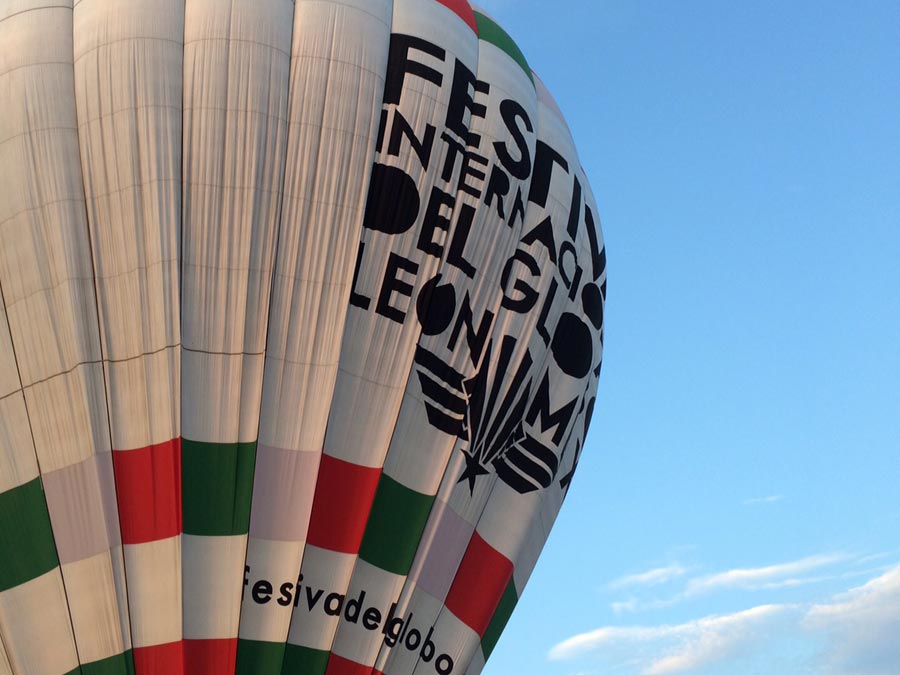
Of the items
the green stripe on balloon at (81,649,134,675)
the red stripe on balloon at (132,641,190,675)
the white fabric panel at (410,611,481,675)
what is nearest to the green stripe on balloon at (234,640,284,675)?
the red stripe on balloon at (132,641,190,675)

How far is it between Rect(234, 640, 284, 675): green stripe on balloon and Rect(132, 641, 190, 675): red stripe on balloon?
0.37 metres

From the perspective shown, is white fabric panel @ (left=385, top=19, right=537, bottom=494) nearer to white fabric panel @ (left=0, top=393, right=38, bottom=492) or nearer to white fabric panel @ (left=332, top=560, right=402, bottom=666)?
white fabric panel @ (left=332, top=560, right=402, bottom=666)

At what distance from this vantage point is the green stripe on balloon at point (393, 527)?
7.98 metres

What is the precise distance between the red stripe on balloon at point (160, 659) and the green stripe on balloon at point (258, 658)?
37cm

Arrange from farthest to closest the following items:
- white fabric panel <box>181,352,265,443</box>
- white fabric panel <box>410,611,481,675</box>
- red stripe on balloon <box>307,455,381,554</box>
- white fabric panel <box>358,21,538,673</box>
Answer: white fabric panel <box>410,611,481,675</box> → white fabric panel <box>358,21,538,673</box> → red stripe on balloon <box>307,455,381,554</box> → white fabric panel <box>181,352,265,443</box>

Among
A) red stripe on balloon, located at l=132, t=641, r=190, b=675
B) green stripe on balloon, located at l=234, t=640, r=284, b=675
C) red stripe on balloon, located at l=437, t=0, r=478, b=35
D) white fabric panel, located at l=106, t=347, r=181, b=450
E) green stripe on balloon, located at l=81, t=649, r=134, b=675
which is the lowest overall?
green stripe on balloon, located at l=81, t=649, r=134, b=675

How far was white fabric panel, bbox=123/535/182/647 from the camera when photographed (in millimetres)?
7344

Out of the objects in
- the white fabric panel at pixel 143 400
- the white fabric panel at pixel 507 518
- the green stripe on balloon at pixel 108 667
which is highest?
the white fabric panel at pixel 507 518

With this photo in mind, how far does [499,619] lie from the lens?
350 inches

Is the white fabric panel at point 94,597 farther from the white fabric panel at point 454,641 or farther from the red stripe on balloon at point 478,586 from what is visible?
the red stripe on balloon at point 478,586

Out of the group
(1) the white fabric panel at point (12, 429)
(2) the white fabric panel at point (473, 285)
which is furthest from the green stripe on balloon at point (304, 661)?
(1) the white fabric panel at point (12, 429)

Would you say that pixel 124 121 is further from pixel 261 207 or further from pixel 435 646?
pixel 435 646

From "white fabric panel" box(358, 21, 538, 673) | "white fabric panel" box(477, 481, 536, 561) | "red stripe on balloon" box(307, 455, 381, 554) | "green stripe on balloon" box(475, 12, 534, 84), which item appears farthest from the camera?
"green stripe on balloon" box(475, 12, 534, 84)

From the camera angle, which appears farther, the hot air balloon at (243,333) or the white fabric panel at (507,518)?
the white fabric panel at (507,518)
